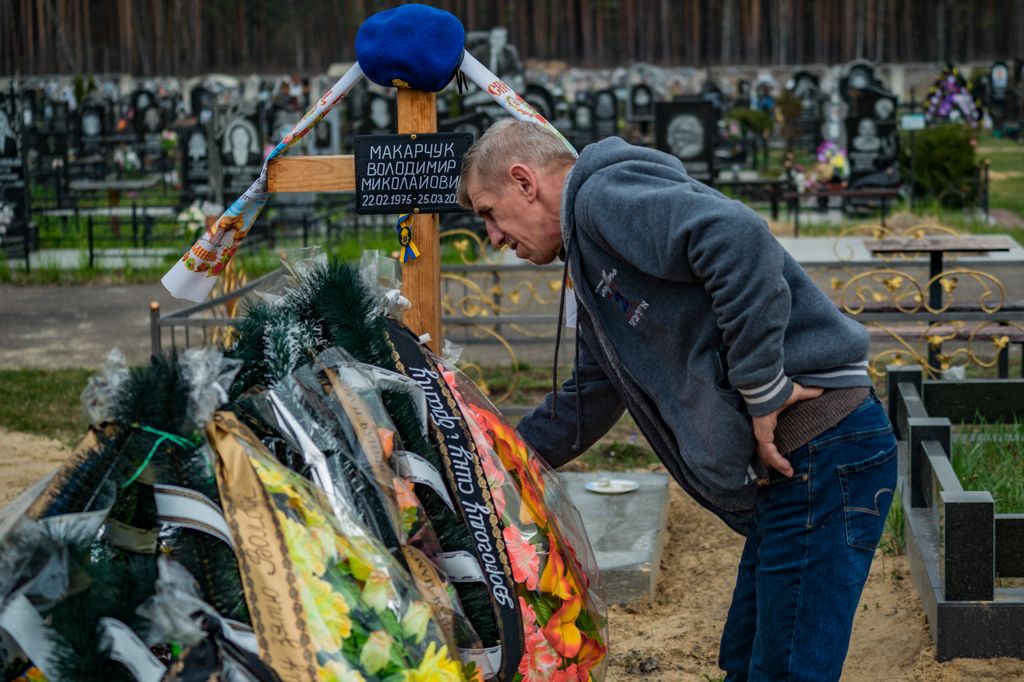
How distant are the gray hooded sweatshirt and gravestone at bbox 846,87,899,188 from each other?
47.0 feet

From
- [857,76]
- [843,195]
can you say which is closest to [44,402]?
[843,195]

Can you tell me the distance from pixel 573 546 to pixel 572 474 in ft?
9.21

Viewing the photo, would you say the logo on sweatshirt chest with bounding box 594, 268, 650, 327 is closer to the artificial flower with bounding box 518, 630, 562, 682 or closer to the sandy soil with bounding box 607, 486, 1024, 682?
the artificial flower with bounding box 518, 630, 562, 682

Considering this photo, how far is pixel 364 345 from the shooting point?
239 centimetres

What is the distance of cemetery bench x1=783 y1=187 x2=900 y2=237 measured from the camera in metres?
14.5

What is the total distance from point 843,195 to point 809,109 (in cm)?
1432

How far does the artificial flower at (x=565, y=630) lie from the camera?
2438 mm

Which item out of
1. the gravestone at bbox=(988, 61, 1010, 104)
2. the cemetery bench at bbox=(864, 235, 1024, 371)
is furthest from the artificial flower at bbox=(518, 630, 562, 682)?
the gravestone at bbox=(988, 61, 1010, 104)

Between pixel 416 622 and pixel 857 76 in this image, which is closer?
pixel 416 622

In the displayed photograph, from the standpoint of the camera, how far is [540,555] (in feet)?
8.04

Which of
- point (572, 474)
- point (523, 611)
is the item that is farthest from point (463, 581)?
point (572, 474)

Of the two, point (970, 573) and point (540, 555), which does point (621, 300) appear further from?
point (970, 573)

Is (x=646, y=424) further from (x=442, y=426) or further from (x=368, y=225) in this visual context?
(x=368, y=225)

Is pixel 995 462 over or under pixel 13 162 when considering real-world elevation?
under
